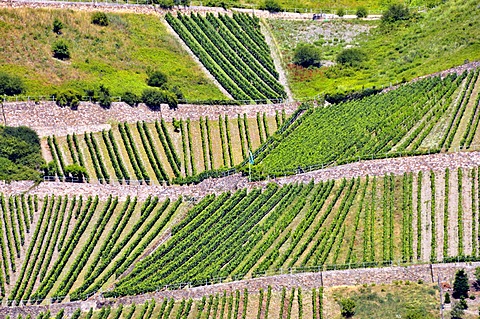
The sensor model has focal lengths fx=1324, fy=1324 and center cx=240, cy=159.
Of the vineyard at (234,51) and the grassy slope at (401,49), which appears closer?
the grassy slope at (401,49)

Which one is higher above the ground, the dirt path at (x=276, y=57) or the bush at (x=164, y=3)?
the bush at (x=164, y=3)

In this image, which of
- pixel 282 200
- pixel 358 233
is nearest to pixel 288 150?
pixel 282 200

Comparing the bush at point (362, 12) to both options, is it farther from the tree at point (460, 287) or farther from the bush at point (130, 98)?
the tree at point (460, 287)

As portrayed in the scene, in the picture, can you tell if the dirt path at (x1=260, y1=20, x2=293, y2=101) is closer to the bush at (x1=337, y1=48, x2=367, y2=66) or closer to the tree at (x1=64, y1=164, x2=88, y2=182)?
the bush at (x1=337, y1=48, x2=367, y2=66)

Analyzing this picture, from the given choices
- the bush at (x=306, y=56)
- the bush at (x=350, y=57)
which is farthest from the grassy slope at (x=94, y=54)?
the bush at (x=350, y=57)

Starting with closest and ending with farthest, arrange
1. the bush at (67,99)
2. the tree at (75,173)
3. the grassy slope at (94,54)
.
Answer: the tree at (75,173)
the bush at (67,99)
the grassy slope at (94,54)

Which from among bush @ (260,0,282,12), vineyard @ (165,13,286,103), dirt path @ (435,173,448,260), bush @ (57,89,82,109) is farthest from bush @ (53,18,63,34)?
dirt path @ (435,173,448,260)
